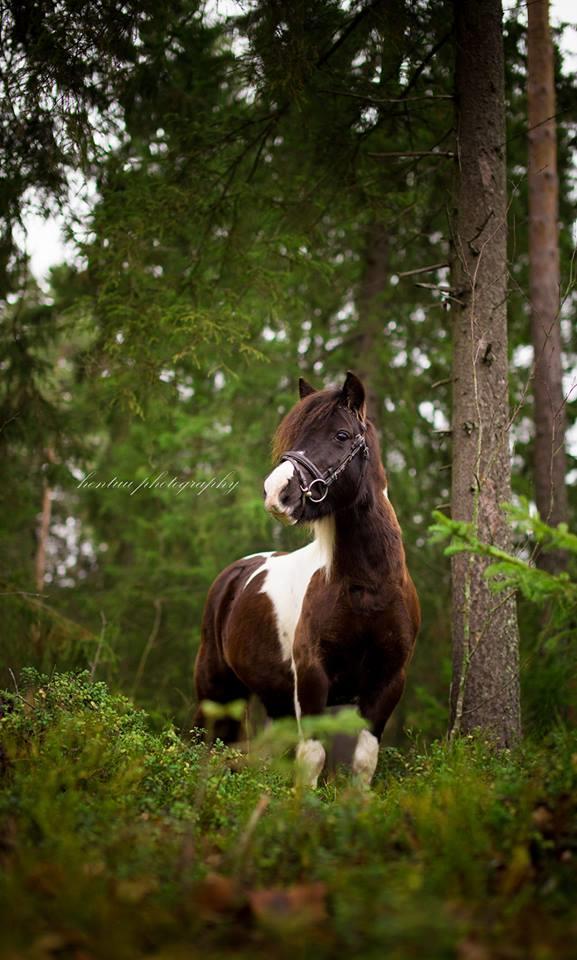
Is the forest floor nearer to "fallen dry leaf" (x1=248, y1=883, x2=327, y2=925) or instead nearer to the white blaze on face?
"fallen dry leaf" (x1=248, y1=883, x2=327, y2=925)

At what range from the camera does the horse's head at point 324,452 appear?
4.60 metres

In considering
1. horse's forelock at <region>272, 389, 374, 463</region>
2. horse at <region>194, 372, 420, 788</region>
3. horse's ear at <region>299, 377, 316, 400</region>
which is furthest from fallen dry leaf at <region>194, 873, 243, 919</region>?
horse's ear at <region>299, 377, 316, 400</region>

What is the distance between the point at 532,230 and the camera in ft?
31.7

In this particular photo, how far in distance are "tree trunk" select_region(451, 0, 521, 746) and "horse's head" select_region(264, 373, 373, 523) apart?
2.91 feet

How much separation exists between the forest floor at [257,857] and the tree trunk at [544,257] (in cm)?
551

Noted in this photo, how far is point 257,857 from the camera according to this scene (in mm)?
2773

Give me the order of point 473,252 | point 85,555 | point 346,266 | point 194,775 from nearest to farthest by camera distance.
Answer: point 194,775 → point 473,252 → point 346,266 → point 85,555

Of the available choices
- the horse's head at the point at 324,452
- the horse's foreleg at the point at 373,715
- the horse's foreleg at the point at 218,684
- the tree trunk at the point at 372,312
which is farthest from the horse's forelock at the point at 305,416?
the tree trunk at the point at 372,312

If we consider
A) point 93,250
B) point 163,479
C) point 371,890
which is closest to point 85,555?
point 163,479

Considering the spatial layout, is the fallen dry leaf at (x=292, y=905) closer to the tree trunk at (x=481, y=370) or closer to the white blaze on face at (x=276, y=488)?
the white blaze on face at (x=276, y=488)

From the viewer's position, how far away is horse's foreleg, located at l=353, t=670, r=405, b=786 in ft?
15.9

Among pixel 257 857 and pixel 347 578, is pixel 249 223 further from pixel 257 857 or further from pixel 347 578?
pixel 257 857

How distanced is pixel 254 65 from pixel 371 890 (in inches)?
254

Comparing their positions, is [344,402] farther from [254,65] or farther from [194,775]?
[254,65]
